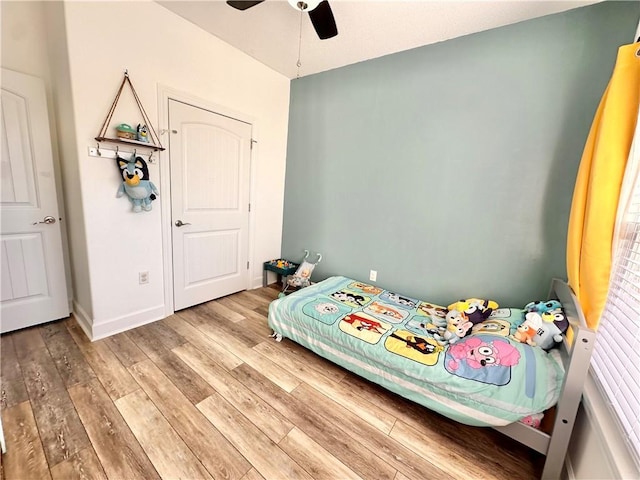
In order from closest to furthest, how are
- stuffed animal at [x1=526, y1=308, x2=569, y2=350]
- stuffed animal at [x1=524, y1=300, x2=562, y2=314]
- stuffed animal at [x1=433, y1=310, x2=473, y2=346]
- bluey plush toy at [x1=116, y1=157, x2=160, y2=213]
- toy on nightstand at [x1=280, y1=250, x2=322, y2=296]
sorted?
1. stuffed animal at [x1=526, y1=308, x2=569, y2=350]
2. stuffed animal at [x1=524, y1=300, x2=562, y2=314]
3. stuffed animal at [x1=433, y1=310, x2=473, y2=346]
4. bluey plush toy at [x1=116, y1=157, x2=160, y2=213]
5. toy on nightstand at [x1=280, y1=250, x2=322, y2=296]

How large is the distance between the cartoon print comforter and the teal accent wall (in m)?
0.49

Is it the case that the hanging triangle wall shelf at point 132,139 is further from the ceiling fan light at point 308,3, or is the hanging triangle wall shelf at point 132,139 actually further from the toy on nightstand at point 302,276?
the toy on nightstand at point 302,276

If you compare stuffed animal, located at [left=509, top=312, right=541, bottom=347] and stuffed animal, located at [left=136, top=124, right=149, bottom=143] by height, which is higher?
stuffed animal, located at [left=136, top=124, right=149, bottom=143]

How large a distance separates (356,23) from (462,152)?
135 cm

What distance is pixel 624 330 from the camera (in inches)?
45.3

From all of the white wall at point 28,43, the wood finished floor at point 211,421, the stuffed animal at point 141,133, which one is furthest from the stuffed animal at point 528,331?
the white wall at point 28,43

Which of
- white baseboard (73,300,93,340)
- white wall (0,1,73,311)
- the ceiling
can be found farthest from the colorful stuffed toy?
white wall (0,1,73,311)

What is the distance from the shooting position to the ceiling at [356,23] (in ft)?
5.97

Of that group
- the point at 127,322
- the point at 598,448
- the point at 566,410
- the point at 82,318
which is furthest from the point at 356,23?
the point at 82,318

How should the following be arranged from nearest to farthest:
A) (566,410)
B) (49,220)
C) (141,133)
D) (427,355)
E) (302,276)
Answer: (566,410) → (427,355) → (141,133) → (49,220) → (302,276)

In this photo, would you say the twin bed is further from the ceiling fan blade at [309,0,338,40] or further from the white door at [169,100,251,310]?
the ceiling fan blade at [309,0,338,40]

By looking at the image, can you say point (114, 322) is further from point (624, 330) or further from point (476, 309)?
point (624, 330)

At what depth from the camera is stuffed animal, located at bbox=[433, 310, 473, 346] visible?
5.71 ft

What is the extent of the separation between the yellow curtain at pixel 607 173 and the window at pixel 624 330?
1.9 inches
